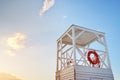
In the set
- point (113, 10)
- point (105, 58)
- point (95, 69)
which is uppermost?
point (113, 10)

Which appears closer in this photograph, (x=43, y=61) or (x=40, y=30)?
(x=40, y=30)

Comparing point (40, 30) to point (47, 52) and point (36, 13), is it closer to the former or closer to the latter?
point (36, 13)

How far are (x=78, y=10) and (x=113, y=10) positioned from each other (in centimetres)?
339

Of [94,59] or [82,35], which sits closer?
[94,59]

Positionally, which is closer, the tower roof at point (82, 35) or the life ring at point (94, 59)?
the life ring at point (94, 59)

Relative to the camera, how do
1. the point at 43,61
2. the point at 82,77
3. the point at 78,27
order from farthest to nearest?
the point at 43,61
the point at 78,27
the point at 82,77

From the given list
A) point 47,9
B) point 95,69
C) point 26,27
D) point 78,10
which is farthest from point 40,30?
point 95,69

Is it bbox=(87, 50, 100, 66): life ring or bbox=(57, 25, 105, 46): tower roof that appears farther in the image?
bbox=(57, 25, 105, 46): tower roof

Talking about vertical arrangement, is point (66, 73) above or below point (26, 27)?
below

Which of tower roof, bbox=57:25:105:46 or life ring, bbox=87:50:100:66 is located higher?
tower roof, bbox=57:25:105:46

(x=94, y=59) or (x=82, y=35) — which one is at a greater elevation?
(x=82, y=35)

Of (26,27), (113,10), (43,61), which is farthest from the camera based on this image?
(43,61)

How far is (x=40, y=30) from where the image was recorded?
1359 cm

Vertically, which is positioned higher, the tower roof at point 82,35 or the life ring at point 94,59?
the tower roof at point 82,35
